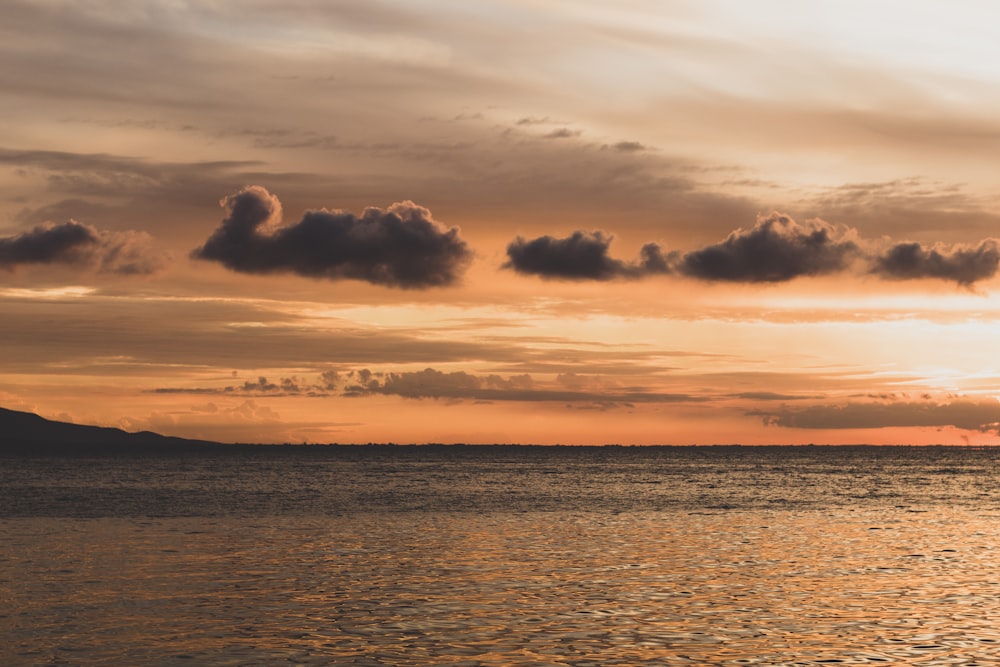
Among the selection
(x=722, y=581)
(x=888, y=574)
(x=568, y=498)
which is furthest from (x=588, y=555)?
(x=568, y=498)


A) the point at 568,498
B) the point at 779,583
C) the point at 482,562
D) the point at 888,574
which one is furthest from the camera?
the point at 568,498

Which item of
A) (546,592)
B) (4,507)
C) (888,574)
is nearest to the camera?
(546,592)

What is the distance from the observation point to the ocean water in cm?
2992

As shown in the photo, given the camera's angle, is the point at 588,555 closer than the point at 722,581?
No

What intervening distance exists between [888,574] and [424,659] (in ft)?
84.6

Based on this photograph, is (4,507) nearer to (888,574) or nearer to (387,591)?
(387,591)

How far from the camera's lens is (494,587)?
135 feet

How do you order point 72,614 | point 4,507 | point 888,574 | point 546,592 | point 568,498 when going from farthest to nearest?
point 568,498 → point 4,507 → point 888,574 → point 546,592 → point 72,614

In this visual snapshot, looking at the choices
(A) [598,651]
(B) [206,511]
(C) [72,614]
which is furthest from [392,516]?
(A) [598,651]

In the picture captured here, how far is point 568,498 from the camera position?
104 m

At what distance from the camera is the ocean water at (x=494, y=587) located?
29.9m

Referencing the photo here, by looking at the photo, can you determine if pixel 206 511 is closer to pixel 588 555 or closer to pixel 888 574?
pixel 588 555

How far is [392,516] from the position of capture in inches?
3086

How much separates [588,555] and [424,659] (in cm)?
2444
